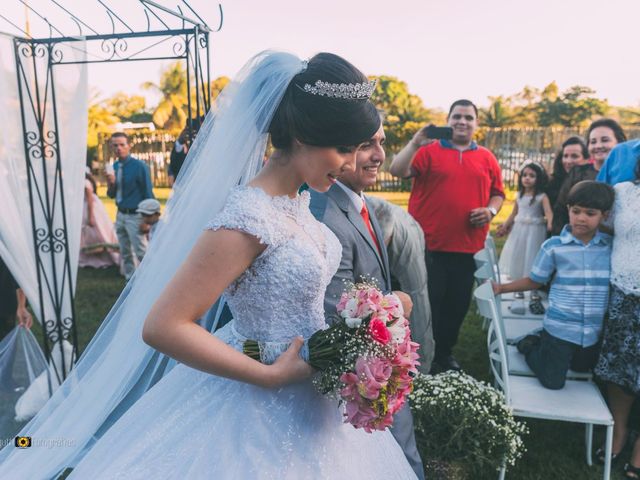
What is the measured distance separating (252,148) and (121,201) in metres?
5.92

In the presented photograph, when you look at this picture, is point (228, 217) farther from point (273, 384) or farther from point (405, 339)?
point (405, 339)

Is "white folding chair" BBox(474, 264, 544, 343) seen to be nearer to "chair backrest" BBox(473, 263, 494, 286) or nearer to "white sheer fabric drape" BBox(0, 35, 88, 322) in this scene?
"chair backrest" BBox(473, 263, 494, 286)

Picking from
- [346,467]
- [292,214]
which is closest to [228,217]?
[292,214]

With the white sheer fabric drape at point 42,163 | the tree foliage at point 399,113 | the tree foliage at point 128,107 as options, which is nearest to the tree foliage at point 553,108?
the tree foliage at point 399,113

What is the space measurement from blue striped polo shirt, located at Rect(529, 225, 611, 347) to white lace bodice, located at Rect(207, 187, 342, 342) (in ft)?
6.98

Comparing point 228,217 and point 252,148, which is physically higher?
point 252,148

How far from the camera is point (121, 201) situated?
715 cm

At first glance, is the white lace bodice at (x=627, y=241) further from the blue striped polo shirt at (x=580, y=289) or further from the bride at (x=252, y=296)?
the bride at (x=252, y=296)

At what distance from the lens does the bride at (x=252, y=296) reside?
1.38 meters

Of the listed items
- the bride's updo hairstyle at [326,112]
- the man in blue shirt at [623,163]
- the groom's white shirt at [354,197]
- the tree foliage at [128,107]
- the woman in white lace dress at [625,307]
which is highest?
the tree foliage at [128,107]

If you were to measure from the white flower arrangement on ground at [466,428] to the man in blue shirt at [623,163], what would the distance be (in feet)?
5.65

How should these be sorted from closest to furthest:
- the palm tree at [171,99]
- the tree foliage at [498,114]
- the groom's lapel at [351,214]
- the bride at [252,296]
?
the bride at [252,296] → the groom's lapel at [351,214] → the palm tree at [171,99] → the tree foliage at [498,114]

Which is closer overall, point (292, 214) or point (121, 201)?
point (292, 214)

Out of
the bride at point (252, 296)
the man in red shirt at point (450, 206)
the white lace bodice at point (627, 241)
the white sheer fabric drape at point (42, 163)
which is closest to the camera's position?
the bride at point (252, 296)
